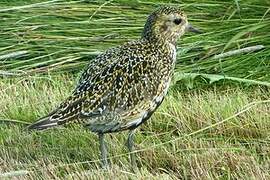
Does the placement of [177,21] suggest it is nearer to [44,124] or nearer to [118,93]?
[118,93]

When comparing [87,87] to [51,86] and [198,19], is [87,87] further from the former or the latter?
[198,19]

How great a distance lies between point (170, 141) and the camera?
5.76 meters

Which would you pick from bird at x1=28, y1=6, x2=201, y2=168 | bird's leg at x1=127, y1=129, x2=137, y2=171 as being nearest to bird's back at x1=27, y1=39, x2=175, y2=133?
bird at x1=28, y1=6, x2=201, y2=168

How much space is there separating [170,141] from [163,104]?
2.53ft

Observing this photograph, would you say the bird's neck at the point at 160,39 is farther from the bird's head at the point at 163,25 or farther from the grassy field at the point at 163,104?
the grassy field at the point at 163,104

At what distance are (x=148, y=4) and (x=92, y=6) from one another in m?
0.45

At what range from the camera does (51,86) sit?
283 inches

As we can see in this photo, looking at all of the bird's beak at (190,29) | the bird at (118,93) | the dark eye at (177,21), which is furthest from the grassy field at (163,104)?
the dark eye at (177,21)

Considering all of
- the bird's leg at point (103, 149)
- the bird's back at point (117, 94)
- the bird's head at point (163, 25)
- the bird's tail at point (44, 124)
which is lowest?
the bird's leg at point (103, 149)

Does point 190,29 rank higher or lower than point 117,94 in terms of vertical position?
higher

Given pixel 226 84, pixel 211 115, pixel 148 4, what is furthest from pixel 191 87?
pixel 148 4

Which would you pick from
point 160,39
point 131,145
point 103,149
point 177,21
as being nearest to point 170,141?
point 131,145

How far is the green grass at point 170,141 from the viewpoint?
18.3 ft

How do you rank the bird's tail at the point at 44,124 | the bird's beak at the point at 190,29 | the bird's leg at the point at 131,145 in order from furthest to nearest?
the bird's beak at the point at 190,29 < the bird's leg at the point at 131,145 < the bird's tail at the point at 44,124
